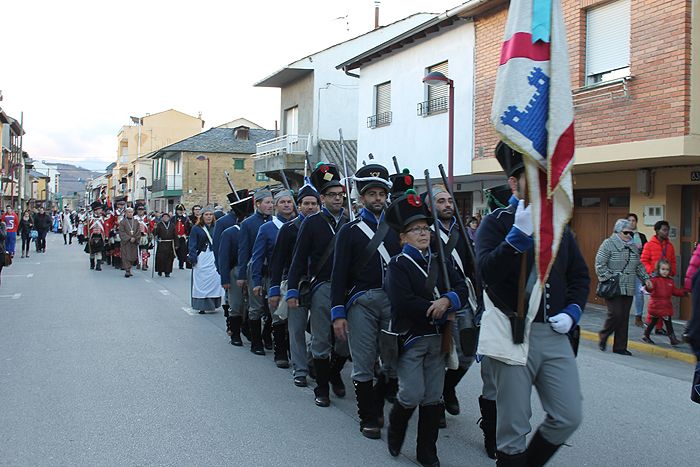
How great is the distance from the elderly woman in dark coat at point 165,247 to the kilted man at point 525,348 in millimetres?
16938

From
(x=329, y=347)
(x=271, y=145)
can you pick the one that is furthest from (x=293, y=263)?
(x=271, y=145)

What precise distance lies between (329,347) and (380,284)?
124 cm

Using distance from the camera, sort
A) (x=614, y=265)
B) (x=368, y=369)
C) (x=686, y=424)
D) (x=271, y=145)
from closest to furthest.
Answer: (x=368, y=369) → (x=686, y=424) → (x=614, y=265) → (x=271, y=145)

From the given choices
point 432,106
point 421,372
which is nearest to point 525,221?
point 421,372

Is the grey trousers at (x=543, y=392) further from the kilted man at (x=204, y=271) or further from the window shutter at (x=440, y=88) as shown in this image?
the window shutter at (x=440, y=88)

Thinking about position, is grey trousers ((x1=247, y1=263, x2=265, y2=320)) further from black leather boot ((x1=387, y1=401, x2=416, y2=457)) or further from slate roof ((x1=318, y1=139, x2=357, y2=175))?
slate roof ((x1=318, y1=139, x2=357, y2=175))

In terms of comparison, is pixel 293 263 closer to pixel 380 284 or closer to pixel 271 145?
pixel 380 284

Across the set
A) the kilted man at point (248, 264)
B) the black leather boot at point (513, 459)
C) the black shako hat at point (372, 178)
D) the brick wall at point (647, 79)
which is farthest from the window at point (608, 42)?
the black leather boot at point (513, 459)

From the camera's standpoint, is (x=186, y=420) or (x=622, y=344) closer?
(x=186, y=420)

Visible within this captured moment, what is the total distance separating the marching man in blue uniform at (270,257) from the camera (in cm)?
838

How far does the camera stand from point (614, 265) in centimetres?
999

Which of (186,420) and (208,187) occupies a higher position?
(208,187)

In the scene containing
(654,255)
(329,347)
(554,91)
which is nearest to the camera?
(554,91)

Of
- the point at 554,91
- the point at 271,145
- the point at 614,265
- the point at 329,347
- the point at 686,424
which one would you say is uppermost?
the point at 271,145
